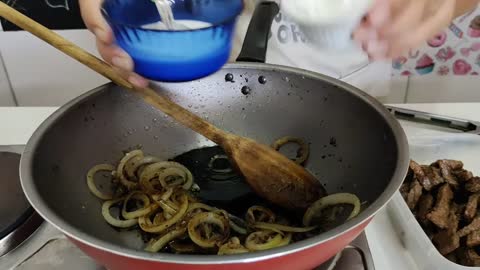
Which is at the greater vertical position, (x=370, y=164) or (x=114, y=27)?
(x=114, y=27)

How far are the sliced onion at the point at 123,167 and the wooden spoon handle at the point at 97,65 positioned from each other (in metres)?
0.10

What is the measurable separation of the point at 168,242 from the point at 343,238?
0.22 m

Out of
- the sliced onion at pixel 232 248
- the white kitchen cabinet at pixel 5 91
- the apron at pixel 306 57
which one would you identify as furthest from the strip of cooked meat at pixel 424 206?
the white kitchen cabinet at pixel 5 91

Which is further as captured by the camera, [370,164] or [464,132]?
[464,132]

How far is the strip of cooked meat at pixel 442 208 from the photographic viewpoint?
24.2 inches

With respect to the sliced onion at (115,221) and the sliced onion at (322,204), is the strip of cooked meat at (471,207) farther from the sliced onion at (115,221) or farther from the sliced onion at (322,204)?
the sliced onion at (115,221)

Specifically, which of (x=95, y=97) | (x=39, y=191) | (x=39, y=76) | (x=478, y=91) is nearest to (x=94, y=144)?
(x=95, y=97)

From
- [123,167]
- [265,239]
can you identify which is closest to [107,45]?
[123,167]

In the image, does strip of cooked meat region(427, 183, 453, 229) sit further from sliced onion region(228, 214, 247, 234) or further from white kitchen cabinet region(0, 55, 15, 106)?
white kitchen cabinet region(0, 55, 15, 106)


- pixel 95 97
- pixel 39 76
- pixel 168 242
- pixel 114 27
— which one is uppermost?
pixel 114 27

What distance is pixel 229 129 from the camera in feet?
2.55

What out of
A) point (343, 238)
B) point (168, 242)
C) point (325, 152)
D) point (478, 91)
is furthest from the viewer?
point (478, 91)

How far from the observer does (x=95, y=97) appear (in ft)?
2.28

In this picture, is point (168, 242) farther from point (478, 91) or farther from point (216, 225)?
point (478, 91)
